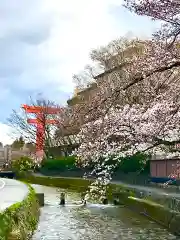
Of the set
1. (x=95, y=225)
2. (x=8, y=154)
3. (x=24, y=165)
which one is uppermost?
(x=8, y=154)

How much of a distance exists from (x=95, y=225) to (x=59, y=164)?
31.9 meters

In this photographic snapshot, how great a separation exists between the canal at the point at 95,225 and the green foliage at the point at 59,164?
22.7 m

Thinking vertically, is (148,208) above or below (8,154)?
below

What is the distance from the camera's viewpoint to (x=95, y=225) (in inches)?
635

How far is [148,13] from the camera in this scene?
7109mm

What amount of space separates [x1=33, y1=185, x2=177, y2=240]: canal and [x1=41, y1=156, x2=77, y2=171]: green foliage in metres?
22.7

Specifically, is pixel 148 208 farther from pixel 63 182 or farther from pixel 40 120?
pixel 40 120

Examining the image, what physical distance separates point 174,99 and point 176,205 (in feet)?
20.5

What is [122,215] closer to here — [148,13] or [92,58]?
[148,13]

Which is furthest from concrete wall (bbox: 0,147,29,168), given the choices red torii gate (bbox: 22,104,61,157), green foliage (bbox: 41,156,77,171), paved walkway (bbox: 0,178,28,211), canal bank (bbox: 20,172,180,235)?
paved walkway (bbox: 0,178,28,211)

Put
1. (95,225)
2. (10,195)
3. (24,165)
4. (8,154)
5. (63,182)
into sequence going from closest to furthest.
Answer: (95,225) < (10,195) < (63,182) < (24,165) < (8,154)

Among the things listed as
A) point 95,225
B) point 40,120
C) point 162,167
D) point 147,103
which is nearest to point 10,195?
point 95,225

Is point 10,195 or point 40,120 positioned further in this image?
point 40,120

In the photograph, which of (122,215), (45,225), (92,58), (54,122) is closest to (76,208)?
(122,215)
